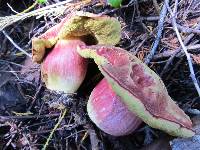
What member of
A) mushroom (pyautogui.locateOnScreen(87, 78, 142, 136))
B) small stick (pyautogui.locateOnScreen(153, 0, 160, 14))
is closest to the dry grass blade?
small stick (pyautogui.locateOnScreen(153, 0, 160, 14))

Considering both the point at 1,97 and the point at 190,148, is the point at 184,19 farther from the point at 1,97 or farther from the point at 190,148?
the point at 1,97

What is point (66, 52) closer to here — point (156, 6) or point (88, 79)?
point (88, 79)

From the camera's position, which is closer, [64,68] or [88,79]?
[64,68]

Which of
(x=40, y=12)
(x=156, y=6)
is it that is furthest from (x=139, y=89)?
(x=40, y=12)

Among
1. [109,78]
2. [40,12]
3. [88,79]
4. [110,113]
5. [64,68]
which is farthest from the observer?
[40,12]

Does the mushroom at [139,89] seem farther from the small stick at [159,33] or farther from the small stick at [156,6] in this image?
the small stick at [156,6]

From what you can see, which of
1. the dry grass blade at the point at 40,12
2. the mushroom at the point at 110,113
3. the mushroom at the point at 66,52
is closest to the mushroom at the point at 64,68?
the mushroom at the point at 66,52
